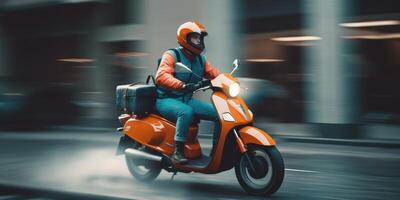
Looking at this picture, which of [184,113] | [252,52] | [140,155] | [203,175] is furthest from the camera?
[252,52]

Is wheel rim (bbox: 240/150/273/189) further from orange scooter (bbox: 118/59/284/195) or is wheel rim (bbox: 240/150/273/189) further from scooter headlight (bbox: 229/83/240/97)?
scooter headlight (bbox: 229/83/240/97)

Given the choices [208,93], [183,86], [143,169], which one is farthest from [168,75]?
[208,93]

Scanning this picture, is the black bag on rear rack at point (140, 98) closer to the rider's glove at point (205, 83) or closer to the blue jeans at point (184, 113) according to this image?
the blue jeans at point (184, 113)

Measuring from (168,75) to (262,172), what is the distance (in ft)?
4.58

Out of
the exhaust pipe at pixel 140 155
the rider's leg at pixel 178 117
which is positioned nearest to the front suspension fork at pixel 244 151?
the rider's leg at pixel 178 117

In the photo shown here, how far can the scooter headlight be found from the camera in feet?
22.6

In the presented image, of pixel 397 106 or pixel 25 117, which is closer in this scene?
pixel 397 106

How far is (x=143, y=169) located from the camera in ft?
26.1

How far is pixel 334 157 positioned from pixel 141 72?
7673mm

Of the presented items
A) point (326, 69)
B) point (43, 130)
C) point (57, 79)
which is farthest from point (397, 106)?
point (57, 79)

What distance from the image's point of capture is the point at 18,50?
74.6 ft

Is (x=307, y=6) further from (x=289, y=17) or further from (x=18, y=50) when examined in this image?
(x=18, y=50)

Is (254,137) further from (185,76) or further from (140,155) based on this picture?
(140,155)

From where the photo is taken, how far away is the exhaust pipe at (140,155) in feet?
24.6
